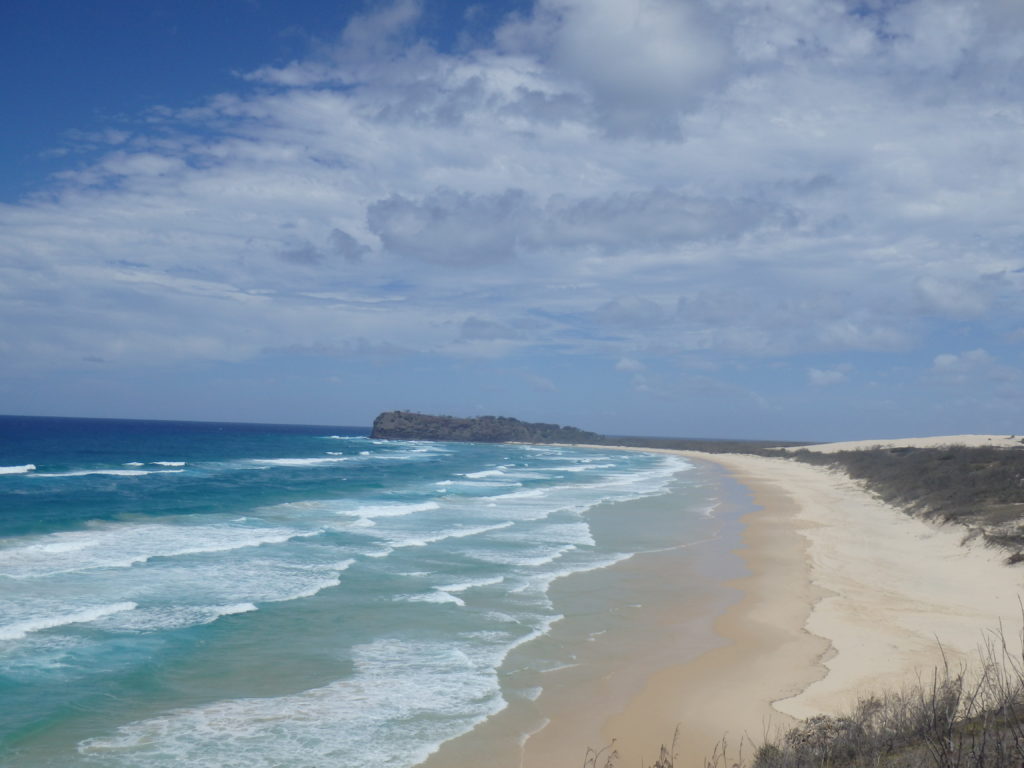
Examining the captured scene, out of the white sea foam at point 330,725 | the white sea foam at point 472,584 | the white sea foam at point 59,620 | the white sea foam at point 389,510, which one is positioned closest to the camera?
the white sea foam at point 330,725

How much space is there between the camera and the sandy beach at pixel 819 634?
9008 mm

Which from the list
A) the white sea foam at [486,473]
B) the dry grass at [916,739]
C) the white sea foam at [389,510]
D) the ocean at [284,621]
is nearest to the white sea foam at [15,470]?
the ocean at [284,621]

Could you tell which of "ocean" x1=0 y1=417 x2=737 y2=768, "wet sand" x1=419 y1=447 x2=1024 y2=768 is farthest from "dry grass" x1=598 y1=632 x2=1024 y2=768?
"ocean" x1=0 y1=417 x2=737 y2=768

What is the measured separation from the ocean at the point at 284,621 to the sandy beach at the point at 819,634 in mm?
1741

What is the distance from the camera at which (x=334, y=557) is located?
19.6 m

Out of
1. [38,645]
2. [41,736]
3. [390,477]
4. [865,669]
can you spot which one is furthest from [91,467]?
[865,669]

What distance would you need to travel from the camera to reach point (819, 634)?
12.6 metres

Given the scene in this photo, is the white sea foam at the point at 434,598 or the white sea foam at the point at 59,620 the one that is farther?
the white sea foam at the point at 434,598

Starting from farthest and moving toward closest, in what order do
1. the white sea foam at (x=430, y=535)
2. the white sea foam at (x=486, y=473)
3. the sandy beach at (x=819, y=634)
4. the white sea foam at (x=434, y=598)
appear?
the white sea foam at (x=486, y=473)
the white sea foam at (x=430, y=535)
the white sea foam at (x=434, y=598)
the sandy beach at (x=819, y=634)

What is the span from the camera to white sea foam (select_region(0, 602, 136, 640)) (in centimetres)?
1219

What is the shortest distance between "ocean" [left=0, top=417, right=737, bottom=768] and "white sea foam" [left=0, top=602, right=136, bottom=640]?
6cm

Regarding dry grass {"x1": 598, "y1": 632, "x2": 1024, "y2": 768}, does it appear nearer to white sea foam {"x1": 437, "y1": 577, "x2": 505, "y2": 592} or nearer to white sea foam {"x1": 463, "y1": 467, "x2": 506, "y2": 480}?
white sea foam {"x1": 437, "y1": 577, "x2": 505, "y2": 592}

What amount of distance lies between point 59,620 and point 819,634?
43.0 feet

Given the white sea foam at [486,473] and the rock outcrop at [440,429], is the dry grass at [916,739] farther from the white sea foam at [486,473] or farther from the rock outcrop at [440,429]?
the rock outcrop at [440,429]
